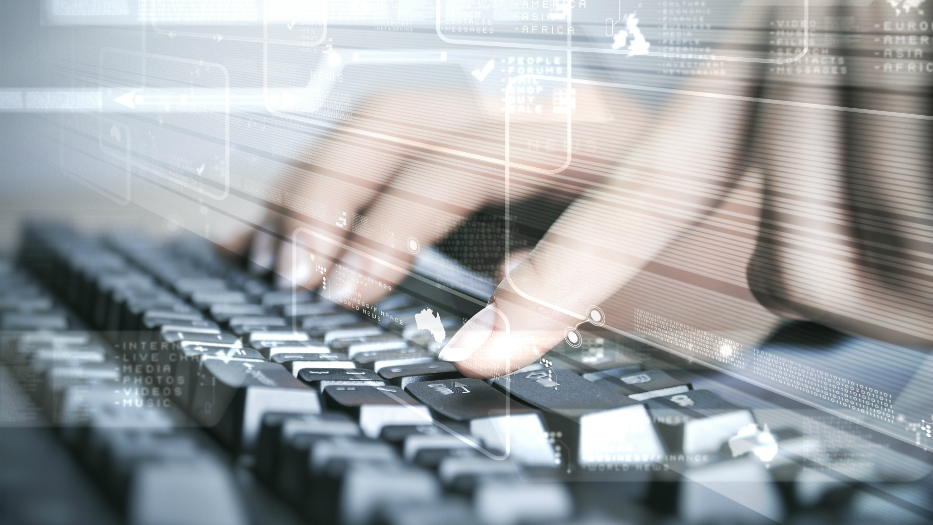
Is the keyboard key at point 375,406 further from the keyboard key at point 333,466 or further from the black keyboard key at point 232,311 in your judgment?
the black keyboard key at point 232,311

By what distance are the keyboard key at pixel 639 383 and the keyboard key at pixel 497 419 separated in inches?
2.1

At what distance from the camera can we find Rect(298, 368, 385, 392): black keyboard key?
0.40m

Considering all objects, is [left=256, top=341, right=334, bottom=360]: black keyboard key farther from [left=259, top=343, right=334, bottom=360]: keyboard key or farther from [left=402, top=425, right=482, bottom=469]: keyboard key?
[left=402, top=425, right=482, bottom=469]: keyboard key

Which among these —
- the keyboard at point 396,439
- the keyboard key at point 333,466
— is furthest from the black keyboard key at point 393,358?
the keyboard key at point 333,466

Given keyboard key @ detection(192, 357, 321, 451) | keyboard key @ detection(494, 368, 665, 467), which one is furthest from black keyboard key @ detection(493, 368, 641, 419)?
keyboard key @ detection(192, 357, 321, 451)

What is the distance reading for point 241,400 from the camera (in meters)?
0.36

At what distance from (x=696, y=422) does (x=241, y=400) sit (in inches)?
8.4

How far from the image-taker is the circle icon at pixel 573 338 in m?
0.42

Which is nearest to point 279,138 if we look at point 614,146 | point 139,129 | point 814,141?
point 139,129

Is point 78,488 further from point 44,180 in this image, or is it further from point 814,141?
point 814,141

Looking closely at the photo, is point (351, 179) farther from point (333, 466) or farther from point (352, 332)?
point (333, 466)

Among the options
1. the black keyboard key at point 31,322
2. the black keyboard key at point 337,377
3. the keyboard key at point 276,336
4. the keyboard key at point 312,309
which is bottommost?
the black keyboard key at point 337,377

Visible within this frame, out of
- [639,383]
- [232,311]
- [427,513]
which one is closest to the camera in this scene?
[427,513]

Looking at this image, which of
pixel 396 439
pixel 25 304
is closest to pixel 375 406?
pixel 396 439
